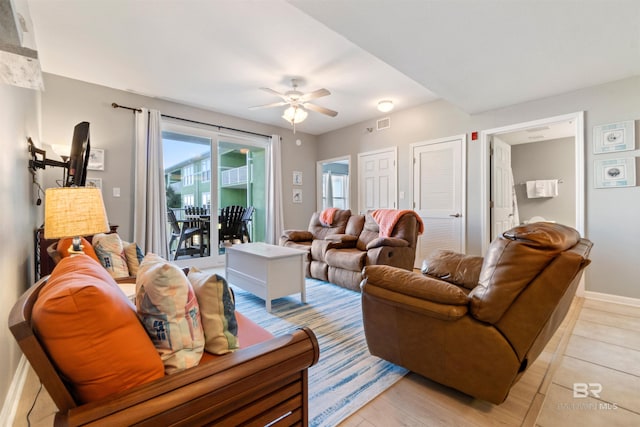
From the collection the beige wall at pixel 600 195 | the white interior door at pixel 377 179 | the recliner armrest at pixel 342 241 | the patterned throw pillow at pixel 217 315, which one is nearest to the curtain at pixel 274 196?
the white interior door at pixel 377 179

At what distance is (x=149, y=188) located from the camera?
13.0ft

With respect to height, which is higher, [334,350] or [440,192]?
[440,192]

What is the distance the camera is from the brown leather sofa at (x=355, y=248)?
326cm

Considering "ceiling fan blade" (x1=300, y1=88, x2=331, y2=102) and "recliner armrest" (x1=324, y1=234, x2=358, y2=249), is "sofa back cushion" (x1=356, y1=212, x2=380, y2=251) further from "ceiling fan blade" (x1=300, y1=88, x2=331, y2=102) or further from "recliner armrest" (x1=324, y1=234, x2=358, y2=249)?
"ceiling fan blade" (x1=300, y1=88, x2=331, y2=102)

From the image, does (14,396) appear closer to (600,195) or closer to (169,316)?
(169,316)

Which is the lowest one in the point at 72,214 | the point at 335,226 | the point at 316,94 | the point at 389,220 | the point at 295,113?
the point at 335,226

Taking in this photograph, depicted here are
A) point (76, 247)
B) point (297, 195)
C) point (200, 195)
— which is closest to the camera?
point (76, 247)

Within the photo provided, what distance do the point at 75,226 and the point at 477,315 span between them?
86.9 inches

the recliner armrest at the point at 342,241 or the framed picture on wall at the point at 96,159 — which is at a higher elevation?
the framed picture on wall at the point at 96,159

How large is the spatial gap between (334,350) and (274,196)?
3.79m

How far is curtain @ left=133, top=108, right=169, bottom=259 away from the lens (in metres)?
3.91

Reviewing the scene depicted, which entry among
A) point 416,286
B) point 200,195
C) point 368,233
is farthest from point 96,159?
point 416,286

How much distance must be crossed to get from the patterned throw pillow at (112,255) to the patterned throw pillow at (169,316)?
146 centimetres

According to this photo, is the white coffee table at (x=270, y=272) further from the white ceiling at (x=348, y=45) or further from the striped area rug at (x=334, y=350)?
the white ceiling at (x=348, y=45)
